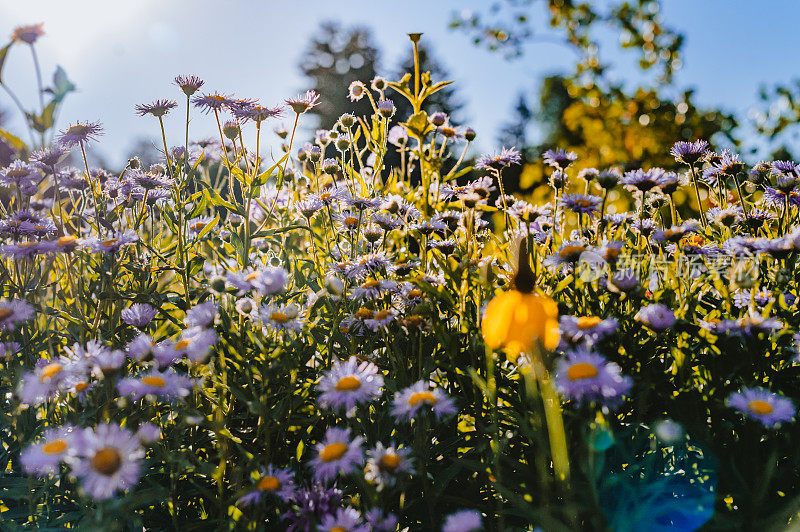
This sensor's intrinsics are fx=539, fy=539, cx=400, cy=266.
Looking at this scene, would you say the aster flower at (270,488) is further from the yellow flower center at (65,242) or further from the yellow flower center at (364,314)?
the yellow flower center at (65,242)

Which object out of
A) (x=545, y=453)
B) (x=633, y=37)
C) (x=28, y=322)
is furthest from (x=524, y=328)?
(x=633, y=37)

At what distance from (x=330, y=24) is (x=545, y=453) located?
27.7 m

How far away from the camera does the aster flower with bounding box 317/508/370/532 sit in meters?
0.94

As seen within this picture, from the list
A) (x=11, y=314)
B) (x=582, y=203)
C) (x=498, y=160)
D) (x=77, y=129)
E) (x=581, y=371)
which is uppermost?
(x=77, y=129)

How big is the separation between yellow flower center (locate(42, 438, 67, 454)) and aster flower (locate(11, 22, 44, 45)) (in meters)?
1.17

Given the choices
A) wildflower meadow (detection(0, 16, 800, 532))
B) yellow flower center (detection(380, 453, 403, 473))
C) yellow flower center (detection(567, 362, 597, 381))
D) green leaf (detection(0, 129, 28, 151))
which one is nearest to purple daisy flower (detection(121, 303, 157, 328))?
wildflower meadow (detection(0, 16, 800, 532))

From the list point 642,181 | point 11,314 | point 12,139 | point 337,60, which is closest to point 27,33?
point 12,139

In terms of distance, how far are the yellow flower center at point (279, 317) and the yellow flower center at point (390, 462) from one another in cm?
46

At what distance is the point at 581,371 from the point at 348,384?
455mm

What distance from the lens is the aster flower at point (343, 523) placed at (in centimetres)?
94

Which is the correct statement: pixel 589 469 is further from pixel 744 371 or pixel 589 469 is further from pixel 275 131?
pixel 275 131

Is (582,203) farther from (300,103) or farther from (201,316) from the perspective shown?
(201,316)

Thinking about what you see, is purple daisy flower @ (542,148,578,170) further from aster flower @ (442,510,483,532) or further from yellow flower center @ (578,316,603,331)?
aster flower @ (442,510,483,532)

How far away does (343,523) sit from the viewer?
96cm
